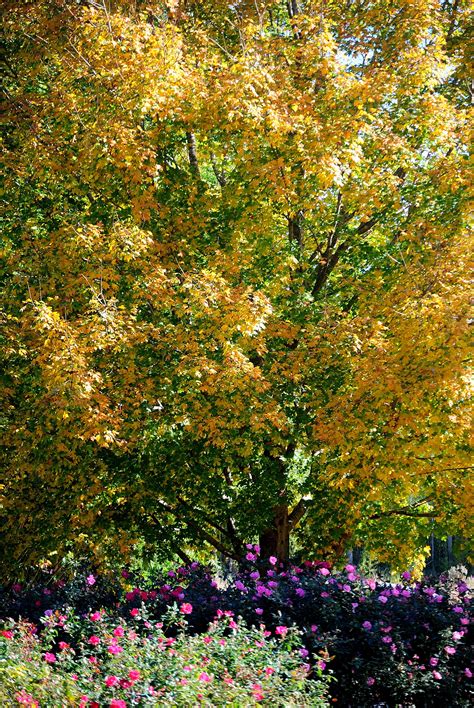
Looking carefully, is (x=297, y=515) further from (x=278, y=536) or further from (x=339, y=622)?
(x=339, y=622)

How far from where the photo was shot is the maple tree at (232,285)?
7.03 m

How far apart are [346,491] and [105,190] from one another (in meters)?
3.73

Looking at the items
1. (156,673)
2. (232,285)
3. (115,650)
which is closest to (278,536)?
(232,285)

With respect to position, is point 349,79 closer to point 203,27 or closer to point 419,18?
point 419,18

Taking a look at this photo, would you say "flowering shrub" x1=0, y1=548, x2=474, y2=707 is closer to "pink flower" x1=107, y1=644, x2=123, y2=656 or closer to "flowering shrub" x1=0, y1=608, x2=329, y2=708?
"flowering shrub" x1=0, y1=608, x2=329, y2=708

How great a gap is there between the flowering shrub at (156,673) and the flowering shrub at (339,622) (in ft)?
1.13

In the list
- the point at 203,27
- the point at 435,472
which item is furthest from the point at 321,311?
the point at 203,27

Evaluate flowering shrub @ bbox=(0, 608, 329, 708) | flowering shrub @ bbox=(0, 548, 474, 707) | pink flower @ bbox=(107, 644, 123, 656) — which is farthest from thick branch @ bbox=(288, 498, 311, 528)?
pink flower @ bbox=(107, 644, 123, 656)

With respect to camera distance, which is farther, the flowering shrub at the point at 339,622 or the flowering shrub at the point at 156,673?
the flowering shrub at the point at 339,622

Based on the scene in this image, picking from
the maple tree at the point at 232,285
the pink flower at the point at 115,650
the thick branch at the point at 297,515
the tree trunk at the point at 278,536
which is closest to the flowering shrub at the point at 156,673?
the pink flower at the point at 115,650

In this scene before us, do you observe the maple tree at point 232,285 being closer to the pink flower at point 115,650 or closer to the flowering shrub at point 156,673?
the flowering shrub at point 156,673

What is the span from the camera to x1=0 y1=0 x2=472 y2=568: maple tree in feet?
23.1

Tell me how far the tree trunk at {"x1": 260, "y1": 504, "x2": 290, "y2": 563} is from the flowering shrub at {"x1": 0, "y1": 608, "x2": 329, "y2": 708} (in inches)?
150

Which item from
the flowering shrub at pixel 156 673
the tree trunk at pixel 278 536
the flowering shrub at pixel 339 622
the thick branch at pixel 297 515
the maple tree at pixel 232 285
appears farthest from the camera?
the thick branch at pixel 297 515
